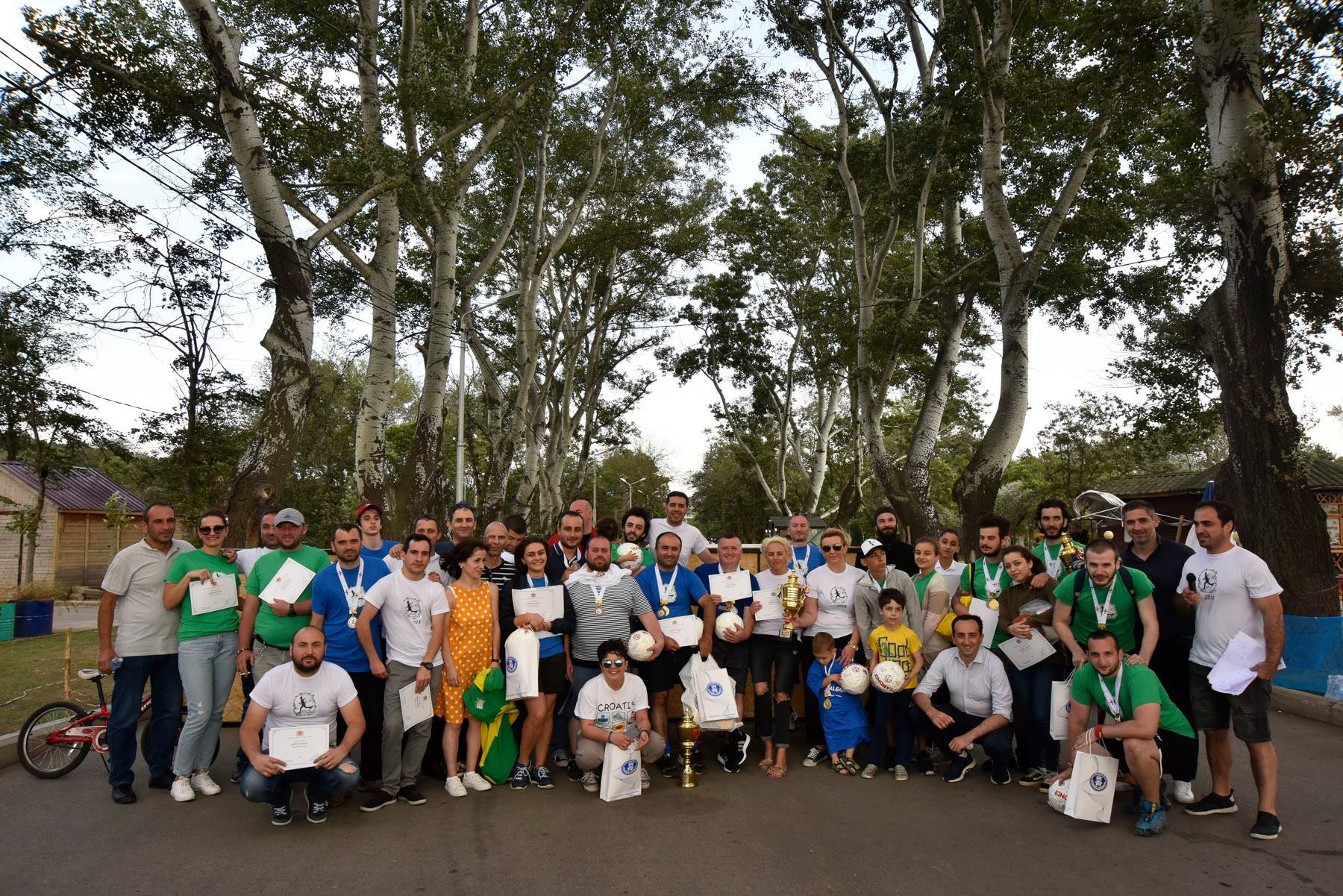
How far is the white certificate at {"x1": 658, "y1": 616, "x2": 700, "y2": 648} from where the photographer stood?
640 cm

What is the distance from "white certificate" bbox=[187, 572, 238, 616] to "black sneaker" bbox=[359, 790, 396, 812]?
5.80 feet

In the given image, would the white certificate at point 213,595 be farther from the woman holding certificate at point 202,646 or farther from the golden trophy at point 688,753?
the golden trophy at point 688,753

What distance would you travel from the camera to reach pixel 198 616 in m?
5.85

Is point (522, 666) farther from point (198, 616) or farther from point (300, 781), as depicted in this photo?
point (198, 616)

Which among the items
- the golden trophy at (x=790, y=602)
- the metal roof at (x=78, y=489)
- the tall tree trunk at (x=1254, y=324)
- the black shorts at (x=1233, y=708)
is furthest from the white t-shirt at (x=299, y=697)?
the metal roof at (x=78, y=489)

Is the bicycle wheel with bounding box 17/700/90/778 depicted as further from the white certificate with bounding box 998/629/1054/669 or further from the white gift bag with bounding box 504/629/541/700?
the white certificate with bounding box 998/629/1054/669

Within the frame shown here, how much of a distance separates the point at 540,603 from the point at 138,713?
9.49 ft

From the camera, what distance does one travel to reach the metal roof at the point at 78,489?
27.8 metres

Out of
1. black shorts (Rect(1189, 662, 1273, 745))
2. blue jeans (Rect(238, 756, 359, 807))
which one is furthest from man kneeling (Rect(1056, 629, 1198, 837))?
blue jeans (Rect(238, 756, 359, 807))

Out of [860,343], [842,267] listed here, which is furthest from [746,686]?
[842,267]

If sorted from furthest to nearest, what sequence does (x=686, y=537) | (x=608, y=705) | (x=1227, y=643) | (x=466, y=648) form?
(x=686, y=537)
(x=466, y=648)
(x=608, y=705)
(x=1227, y=643)

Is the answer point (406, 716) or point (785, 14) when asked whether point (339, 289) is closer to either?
point (785, 14)

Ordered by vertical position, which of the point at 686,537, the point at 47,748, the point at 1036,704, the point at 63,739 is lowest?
the point at 47,748

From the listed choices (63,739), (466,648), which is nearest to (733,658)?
(466,648)
